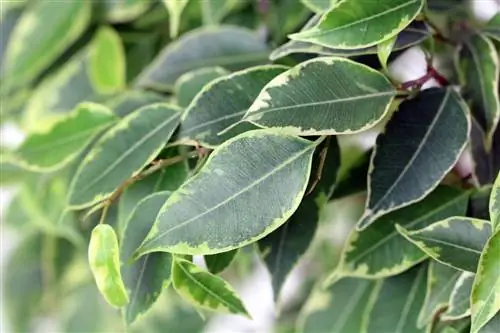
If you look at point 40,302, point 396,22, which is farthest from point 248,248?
point 40,302

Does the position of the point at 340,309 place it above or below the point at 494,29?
below

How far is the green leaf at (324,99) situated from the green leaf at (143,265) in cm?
8

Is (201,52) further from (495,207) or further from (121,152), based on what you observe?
(495,207)

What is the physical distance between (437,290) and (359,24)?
173 mm

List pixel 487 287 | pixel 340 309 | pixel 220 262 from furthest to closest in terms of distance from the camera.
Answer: pixel 340 309 → pixel 220 262 → pixel 487 287

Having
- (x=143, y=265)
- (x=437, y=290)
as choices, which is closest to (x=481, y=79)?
(x=437, y=290)

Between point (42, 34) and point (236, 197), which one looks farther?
point (42, 34)

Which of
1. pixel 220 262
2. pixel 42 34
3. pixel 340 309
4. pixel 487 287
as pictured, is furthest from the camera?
pixel 42 34

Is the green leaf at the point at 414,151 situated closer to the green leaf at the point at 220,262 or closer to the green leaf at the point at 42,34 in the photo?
the green leaf at the point at 220,262

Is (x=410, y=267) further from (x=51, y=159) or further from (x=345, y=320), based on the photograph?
(x=51, y=159)

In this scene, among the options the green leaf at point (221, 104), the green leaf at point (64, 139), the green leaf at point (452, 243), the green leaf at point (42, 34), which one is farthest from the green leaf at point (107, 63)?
the green leaf at point (452, 243)

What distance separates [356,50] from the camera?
427 mm

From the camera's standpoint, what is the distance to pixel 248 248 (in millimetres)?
536

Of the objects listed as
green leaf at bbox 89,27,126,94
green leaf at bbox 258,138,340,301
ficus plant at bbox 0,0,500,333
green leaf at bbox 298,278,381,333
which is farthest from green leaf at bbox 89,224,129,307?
green leaf at bbox 89,27,126,94
